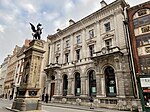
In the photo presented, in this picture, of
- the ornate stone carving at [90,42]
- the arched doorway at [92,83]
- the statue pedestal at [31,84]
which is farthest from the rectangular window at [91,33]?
the statue pedestal at [31,84]

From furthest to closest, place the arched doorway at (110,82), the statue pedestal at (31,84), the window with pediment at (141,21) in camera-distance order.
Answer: the arched doorway at (110,82) < the window with pediment at (141,21) < the statue pedestal at (31,84)

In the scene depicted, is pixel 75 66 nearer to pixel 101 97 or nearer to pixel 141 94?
pixel 101 97

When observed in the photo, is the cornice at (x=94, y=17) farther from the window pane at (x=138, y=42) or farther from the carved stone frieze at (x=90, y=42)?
the window pane at (x=138, y=42)

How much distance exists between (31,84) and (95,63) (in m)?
11.2

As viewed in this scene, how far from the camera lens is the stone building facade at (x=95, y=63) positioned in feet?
Result: 58.9

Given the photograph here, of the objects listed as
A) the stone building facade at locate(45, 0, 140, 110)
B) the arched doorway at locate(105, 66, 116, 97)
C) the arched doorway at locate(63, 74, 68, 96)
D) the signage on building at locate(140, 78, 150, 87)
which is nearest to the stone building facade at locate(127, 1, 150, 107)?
the signage on building at locate(140, 78, 150, 87)

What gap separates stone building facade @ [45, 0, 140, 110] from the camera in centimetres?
1795

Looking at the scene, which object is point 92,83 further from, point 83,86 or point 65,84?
point 65,84

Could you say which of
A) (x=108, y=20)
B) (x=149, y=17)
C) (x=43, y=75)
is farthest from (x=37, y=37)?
(x=43, y=75)

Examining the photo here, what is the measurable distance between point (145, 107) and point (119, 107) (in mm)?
3031

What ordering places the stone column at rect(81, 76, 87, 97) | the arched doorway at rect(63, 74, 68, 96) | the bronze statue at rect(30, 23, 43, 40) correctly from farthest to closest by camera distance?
the arched doorway at rect(63, 74, 68, 96)
the stone column at rect(81, 76, 87, 97)
the bronze statue at rect(30, 23, 43, 40)

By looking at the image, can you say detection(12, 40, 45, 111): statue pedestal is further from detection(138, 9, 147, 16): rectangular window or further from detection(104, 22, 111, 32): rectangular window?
detection(138, 9, 147, 16): rectangular window

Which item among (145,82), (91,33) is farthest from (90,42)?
(145,82)

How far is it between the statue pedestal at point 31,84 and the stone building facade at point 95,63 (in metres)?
9.70
